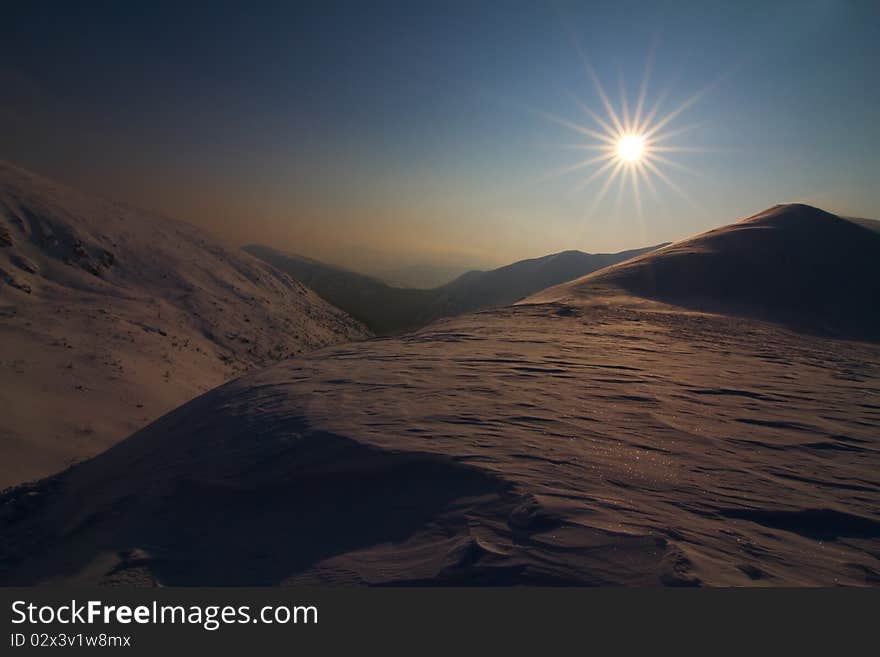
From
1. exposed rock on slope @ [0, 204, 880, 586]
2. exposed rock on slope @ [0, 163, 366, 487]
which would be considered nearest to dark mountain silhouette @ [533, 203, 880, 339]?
exposed rock on slope @ [0, 204, 880, 586]

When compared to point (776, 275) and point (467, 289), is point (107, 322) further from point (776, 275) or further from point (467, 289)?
point (467, 289)

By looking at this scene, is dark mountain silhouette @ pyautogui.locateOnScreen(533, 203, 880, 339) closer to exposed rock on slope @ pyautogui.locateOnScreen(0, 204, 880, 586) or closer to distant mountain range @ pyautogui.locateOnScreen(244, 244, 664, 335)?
exposed rock on slope @ pyautogui.locateOnScreen(0, 204, 880, 586)

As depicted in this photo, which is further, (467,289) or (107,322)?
(467,289)

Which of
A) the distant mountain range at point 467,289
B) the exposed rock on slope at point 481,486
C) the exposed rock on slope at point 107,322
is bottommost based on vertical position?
the exposed rock on slope at point 481,486

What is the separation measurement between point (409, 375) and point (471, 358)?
111 centimetres

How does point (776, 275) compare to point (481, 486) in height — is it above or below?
above

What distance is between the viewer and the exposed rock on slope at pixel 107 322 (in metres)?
7.09

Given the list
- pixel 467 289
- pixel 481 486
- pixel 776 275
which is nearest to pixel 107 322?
pixel 481 486

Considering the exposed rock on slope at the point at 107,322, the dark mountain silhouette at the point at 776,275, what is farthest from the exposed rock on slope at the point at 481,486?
the dark mountain silhouette at the point at 776,275

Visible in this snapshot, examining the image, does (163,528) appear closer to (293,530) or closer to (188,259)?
(293,530)


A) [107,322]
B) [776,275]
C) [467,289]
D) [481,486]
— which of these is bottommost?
[481,486]

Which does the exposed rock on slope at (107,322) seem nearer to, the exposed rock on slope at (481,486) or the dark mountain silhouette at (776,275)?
the exposed rock on slope at (481,486)

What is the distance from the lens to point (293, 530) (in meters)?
2.49

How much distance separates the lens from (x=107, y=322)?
463 inches
